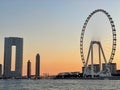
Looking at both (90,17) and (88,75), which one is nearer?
(90,17)

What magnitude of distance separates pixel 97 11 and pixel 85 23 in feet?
22.3

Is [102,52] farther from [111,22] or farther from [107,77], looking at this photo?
[107,77]

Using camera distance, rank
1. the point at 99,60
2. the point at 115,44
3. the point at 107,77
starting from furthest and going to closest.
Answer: the point at 107,77 < the point at 115,44 < the point at 99,60

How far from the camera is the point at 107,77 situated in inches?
6373

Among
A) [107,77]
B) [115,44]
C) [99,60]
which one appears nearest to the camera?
[99,60]

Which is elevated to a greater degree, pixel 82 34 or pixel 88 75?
pixel 82 34

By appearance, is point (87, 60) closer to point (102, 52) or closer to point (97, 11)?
point (102, 52)

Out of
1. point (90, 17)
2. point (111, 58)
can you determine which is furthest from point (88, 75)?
point (90, 17)

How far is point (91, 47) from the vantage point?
13725cm

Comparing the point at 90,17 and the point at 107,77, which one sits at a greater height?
the point at 90,17

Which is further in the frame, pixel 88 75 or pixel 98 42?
pixel 88 75

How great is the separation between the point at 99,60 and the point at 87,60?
4.26 m

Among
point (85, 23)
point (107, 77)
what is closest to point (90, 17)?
point (85, 23)

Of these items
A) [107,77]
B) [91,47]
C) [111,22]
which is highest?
[111,22]
